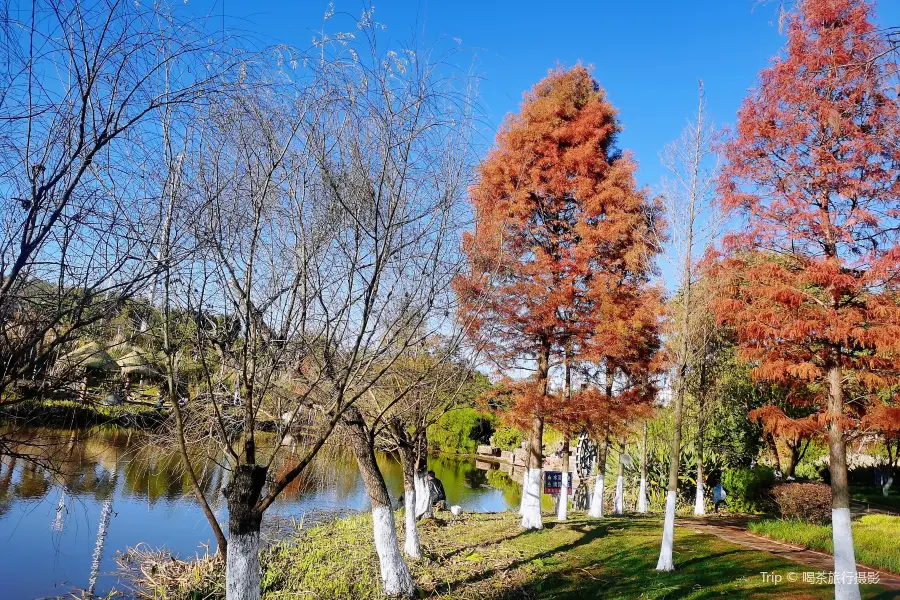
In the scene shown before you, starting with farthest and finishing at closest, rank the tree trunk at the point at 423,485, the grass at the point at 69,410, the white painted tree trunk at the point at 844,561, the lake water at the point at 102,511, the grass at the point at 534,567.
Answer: the tree trunk at the point at 423,485 < the lake water at the point at 102,511 < the grass at the point at 534,567 < the white painted tree trunk at the point at 844,561 < the grass at the point at 69,410

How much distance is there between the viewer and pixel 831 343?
8.25 metres

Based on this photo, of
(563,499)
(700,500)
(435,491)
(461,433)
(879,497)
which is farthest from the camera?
(461,433)

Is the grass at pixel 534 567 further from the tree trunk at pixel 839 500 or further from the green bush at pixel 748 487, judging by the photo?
the green bush at pixel 748 487

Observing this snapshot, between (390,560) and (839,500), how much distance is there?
5.87 meters

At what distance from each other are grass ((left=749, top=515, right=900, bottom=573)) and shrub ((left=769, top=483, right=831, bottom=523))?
23.1 inches

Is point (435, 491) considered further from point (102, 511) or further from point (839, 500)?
point (839, 500)

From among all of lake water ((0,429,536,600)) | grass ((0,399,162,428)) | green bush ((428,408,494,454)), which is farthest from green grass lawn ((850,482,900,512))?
grass ((0,399,162,428))

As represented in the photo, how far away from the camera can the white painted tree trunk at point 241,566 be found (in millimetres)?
4551

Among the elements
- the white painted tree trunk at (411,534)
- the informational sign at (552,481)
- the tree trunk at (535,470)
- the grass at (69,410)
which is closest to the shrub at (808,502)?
the informational sign at (552,481)

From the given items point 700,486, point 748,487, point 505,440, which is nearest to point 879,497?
point 748,487

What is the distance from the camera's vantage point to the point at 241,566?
4.55m

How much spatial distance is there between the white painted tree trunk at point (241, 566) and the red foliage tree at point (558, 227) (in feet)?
22.3

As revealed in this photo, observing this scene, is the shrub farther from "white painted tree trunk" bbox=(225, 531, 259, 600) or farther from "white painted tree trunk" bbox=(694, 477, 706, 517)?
"white painted tree trunk" bbox=(225, 531, 259, 600)

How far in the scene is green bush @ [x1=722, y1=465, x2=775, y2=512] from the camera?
651 inches
